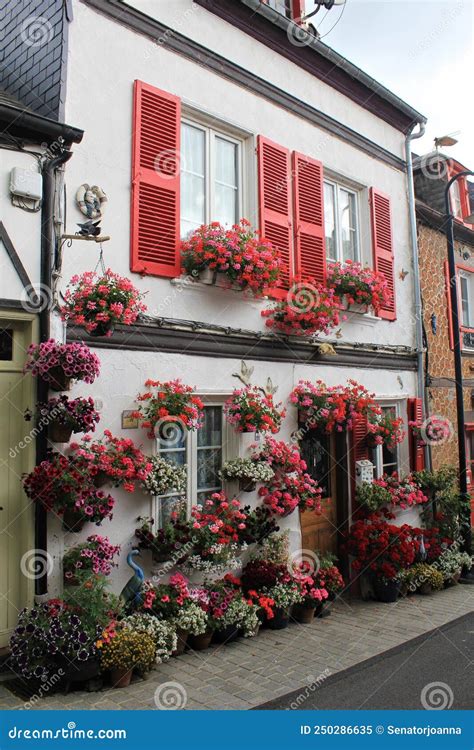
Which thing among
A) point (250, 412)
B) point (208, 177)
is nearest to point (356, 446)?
point (250, 412)

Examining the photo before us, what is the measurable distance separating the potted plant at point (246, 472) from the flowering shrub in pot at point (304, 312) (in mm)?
1791

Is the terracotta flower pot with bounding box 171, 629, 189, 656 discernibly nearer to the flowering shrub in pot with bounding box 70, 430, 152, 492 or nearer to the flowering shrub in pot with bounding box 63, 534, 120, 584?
the flowering shrub in pot with bounding box 63, 534, 120, 584

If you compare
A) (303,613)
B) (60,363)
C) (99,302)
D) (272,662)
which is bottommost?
(272,662)

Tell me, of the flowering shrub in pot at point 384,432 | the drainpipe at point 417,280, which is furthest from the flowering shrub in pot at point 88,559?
the drainpipe at point 417,280

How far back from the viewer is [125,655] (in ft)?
16.2

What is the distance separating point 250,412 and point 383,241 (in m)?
4.57

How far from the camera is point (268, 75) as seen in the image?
817cm

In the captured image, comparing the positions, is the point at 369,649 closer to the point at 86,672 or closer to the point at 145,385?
the point at 86,672

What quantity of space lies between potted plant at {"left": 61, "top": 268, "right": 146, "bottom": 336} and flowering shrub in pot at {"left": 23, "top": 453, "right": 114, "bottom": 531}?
3.97ft

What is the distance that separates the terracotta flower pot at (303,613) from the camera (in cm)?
712

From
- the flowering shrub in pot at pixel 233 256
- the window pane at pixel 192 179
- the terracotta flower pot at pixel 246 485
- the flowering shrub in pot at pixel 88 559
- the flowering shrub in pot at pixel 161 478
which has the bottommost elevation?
the flowering shrub in pot at pixel 88 559

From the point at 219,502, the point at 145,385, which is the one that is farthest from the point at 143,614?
the point at 145,385

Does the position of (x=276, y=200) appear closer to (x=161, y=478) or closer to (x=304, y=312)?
(x=304, y=312)

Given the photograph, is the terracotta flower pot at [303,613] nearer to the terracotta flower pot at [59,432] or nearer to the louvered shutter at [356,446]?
the louvered shutter at [356,446]
